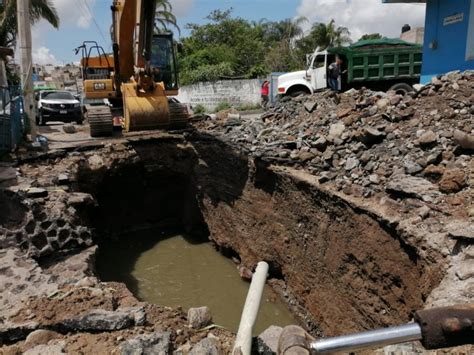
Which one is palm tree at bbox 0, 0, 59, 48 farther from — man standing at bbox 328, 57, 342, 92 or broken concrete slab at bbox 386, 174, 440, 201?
broken concrete slab at bbox 386, 174, 440, 201

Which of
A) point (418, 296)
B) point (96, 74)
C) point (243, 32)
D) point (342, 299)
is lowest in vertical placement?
point (342, 299)

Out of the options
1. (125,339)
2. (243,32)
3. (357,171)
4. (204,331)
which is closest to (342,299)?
(357,171)

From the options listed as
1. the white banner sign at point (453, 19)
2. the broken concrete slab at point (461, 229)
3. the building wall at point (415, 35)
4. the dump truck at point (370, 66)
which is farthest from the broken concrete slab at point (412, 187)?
the building wall at point (415, 35)

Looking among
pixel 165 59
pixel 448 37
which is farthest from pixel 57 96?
pixel 448 37

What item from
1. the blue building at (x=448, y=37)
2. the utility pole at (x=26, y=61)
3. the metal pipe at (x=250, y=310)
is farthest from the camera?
the blue building at (x=448, y=37)

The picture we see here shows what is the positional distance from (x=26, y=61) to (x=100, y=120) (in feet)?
7.36

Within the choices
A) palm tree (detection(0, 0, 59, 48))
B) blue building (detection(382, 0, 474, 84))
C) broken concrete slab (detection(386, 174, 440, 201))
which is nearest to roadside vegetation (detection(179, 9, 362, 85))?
palm tree (detection(0, 0, 59, 48))

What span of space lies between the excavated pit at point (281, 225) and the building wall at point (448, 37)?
6.84m

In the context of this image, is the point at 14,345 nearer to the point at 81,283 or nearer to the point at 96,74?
the point at 81,283

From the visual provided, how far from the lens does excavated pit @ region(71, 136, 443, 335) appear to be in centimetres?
545

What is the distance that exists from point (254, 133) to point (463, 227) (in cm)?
578

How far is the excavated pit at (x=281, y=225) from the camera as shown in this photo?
5445 millimetres

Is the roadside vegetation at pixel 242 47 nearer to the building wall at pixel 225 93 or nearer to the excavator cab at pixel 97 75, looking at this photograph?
the building wall at pixel 225 93

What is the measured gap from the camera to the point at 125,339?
361cm
